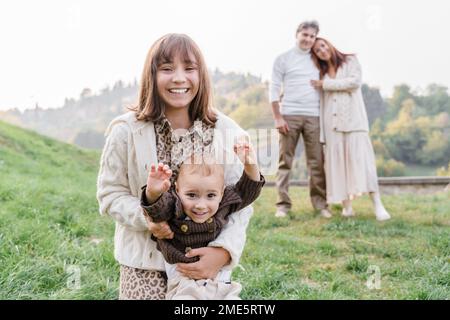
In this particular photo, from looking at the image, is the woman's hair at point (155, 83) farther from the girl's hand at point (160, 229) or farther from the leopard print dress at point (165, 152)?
the girl's hand at point (160, 229)

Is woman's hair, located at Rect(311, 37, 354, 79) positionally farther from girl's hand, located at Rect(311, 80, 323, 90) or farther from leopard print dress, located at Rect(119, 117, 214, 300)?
leopard print dress, located at Rect(119, 117, 214, 300)

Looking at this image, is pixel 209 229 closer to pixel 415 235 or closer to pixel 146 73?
pixel 146 73

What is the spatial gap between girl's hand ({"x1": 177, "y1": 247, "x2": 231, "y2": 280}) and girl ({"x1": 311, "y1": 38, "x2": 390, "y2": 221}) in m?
3.02

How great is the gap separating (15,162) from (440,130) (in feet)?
19.5

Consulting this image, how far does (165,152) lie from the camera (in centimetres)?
176

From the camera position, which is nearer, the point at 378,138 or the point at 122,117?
the point at 122,117

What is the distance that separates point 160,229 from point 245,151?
0.31 meters

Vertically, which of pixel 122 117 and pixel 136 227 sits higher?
pixel 122 117

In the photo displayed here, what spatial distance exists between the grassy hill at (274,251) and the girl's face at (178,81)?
1184 mm

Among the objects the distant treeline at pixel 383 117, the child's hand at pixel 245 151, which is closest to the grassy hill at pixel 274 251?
the child's hand at pixel 245 151

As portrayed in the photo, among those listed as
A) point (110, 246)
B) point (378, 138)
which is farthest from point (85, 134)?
point (110, 246)

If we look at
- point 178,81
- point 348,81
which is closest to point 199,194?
point 178,81

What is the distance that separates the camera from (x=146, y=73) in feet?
5.58

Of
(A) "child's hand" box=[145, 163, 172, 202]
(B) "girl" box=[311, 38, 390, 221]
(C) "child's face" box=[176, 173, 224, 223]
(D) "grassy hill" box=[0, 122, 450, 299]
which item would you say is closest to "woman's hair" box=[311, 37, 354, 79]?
(B) "girl" box=[311, 38, 390, 221]
